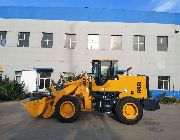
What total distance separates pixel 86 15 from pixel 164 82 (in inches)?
388

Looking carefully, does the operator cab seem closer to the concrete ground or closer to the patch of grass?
the concrete ground

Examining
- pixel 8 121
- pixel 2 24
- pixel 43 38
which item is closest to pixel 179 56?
pixel 43 38

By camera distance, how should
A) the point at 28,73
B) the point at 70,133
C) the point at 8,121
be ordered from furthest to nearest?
the point at 28,73 → the point at 8,121 → the point at 70,133

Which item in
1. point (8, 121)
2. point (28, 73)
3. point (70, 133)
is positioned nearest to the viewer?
point (70, 133)

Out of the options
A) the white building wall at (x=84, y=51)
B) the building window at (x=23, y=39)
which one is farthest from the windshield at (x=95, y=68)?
the building window at (x=23, y=39)

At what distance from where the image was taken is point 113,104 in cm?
1330

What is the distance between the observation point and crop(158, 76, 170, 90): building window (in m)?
29.0

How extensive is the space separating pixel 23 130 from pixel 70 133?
180cm

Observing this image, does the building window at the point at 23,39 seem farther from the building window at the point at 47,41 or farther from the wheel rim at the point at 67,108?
the wheel rim at the point at 67,108

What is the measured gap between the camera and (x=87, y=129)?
1146 cm

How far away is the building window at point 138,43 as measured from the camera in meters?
29.0

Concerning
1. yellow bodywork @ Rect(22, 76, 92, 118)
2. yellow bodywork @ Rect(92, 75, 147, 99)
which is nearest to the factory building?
yellow bodywork @ Rect(22, 76, 92, 118)

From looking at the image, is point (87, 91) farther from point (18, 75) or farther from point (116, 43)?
point (116, 43)

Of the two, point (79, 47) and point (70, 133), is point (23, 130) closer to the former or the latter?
point (70, 133)
